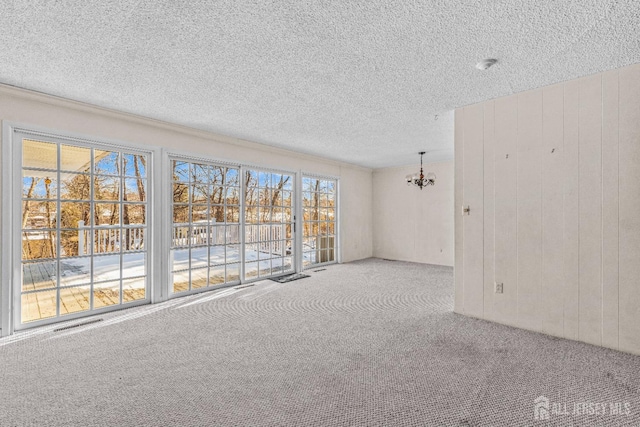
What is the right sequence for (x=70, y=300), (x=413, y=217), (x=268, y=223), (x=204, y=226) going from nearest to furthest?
(x=70, y=300), (x=204, y=226), (x=268, y=223), (x=413, y=217)

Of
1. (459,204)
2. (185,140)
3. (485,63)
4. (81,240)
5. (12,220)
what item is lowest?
(81,240)

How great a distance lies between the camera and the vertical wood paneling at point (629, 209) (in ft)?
7.68

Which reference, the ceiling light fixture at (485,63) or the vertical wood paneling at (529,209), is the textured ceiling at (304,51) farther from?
the vertical wood paneling at (529,209)

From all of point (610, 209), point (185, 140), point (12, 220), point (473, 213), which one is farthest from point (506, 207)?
point (12, 220)

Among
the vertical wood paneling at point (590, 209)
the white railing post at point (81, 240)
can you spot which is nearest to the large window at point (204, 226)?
the white railing post at point (81, 240)

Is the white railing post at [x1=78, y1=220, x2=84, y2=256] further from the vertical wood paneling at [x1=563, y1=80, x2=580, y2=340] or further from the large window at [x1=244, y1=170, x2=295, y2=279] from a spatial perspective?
the vertical wood paneling at [x1=563, y1=80, x2=580, y2=340]

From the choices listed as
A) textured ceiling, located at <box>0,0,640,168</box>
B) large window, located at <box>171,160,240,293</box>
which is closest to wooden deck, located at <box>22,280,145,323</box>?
large window, located at <box>171,160,240,293</box>

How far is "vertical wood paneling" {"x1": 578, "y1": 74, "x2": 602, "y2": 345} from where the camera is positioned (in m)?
2.50

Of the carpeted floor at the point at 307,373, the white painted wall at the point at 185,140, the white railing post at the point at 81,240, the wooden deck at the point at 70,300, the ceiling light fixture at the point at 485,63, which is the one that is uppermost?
the ceiling light fixture at the point at 485,63

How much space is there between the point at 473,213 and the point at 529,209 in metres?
0.50

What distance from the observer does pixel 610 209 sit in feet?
8.07

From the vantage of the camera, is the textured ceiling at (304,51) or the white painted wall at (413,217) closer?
the textured ceiling at (304,51)

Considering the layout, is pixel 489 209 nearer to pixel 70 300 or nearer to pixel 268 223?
pixel 268 223

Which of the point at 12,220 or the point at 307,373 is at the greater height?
the point at 12,220
